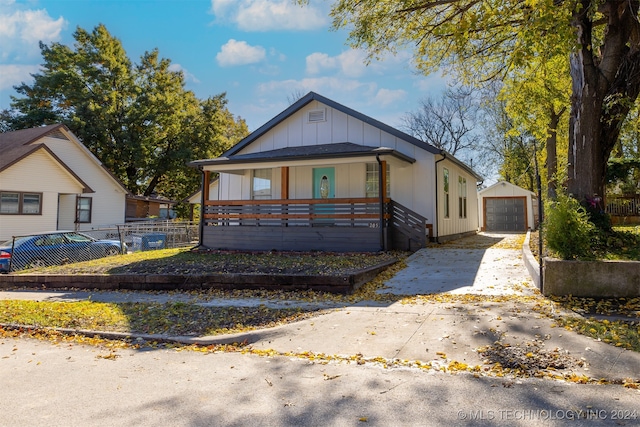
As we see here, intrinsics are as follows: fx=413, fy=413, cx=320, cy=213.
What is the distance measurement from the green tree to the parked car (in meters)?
19.9

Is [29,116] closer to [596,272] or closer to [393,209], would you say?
[393,209]

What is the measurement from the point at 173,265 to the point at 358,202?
5.64 metres

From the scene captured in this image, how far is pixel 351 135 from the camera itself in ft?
50.1

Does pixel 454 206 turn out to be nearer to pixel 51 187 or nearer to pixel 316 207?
pixel 316 207

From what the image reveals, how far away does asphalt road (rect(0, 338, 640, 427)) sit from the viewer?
10.5ft

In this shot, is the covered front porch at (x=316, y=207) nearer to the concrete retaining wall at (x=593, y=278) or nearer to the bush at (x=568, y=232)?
the bush at (x=568, y=232)

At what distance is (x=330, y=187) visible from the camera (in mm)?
15148

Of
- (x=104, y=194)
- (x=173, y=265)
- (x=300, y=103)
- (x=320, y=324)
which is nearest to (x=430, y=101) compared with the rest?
(x=300, y=103)

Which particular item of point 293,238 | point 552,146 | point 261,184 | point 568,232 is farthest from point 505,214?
point 568,232

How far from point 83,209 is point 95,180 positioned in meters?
2.18

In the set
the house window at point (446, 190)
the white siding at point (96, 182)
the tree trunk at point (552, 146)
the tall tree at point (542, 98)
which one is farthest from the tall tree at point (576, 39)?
the white siding at point (96, 182)

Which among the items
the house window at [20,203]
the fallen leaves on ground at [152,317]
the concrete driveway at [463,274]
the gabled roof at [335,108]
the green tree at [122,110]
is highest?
the green tree at [122,110]

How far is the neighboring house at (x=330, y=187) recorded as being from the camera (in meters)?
12.7

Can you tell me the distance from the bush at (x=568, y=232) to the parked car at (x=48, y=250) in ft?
47.7
